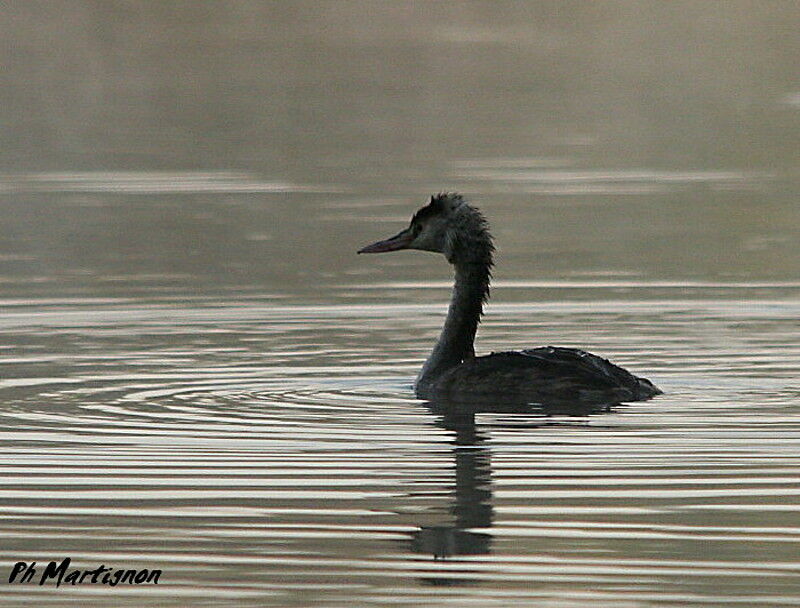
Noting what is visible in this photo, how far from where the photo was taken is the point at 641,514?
Answer: 1006 centimetres

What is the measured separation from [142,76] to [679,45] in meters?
10.7

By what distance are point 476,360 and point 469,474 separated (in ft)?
9.50

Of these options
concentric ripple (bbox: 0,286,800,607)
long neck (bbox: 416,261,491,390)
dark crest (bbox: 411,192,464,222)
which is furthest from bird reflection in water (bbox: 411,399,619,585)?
dark crest (bbox: 411,192,464,222)

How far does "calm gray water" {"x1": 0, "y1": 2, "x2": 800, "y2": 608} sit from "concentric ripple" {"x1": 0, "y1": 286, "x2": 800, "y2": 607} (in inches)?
1.2

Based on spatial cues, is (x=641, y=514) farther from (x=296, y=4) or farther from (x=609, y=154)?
(x=296, y=4)

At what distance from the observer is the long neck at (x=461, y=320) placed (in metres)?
14.5

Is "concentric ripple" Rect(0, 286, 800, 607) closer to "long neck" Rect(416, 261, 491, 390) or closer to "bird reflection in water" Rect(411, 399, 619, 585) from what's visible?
"bird reflection in water" Rect(411, 399, 619, 585)

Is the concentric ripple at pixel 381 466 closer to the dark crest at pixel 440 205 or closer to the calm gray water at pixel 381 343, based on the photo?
the calm gray water at pixel 381 343

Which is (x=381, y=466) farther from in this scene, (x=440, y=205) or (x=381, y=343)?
(x=381, y=343)

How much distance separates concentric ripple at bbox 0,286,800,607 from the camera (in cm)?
907

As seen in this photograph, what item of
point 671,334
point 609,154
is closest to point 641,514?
point 671,334

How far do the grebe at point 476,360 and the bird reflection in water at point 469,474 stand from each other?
0.10 metres

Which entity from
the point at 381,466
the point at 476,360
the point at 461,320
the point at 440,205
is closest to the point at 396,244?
the point at 440,205

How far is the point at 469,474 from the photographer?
11203mm
